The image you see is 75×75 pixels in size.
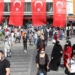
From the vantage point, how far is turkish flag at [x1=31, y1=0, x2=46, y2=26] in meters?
11.2

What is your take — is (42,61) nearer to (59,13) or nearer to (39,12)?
(39,12)

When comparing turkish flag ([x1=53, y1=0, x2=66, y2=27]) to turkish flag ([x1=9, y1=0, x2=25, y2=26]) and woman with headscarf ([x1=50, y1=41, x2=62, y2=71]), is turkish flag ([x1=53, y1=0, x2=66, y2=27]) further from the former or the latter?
woman with headscarf ([x1=50, y1=41, x2=62, y2=71])

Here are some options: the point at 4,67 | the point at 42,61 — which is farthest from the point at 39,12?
the point at 4,67

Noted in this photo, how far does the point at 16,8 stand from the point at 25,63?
6.61m

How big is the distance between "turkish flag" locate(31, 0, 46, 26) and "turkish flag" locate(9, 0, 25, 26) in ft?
1.39

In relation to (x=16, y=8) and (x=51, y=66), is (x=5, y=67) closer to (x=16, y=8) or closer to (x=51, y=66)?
(x=16, y=8)

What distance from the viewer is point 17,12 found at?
11.3 metres

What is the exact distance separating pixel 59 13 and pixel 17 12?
4.86ft

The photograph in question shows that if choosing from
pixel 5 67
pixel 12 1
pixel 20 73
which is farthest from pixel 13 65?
pixel 5 67

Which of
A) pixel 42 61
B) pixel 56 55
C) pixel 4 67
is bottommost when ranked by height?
pixel 56 55

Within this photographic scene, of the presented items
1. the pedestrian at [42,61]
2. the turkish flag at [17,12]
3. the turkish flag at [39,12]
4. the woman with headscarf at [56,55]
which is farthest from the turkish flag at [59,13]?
the woman with headscarf at [56,55]

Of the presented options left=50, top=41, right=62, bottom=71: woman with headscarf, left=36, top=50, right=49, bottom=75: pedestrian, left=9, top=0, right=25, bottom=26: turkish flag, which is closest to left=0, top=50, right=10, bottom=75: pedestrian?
left=36, top=50, right=49, bottom=75: pedestrian

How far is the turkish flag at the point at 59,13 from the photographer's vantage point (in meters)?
11.4

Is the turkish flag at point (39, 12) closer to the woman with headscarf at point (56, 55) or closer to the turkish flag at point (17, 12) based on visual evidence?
the turkish flag at point (17, 12)
